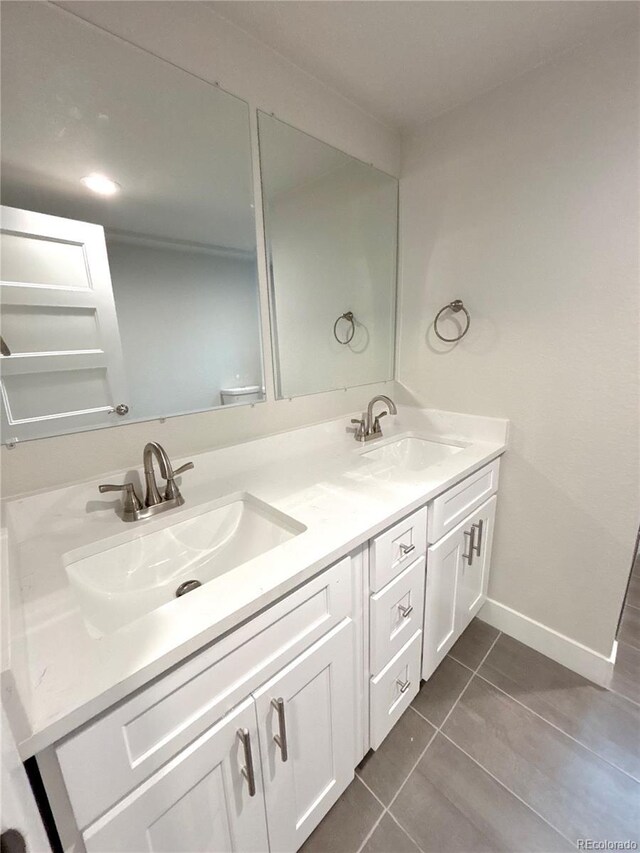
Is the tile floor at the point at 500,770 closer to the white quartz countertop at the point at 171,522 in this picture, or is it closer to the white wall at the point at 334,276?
the white quartz countertop at the point at 171,522

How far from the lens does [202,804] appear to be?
2.05 feet

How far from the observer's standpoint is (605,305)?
3.75 feet

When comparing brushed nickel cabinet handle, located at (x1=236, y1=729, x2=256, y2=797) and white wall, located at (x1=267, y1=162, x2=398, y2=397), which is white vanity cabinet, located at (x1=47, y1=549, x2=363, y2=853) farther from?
white wall, located at (x1=267, y1=162, x2=398, y2=397)

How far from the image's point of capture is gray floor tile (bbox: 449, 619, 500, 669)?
1.47 m

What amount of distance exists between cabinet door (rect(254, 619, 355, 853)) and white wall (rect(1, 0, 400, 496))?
2.29 ft

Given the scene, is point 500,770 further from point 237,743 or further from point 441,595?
point 237,743

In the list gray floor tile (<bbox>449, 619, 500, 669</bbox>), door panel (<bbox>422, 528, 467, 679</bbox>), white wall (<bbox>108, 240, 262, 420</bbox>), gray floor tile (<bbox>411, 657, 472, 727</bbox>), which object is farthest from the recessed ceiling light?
gray floor tile (<bbox>449, 619, 500, 669</bbox>)

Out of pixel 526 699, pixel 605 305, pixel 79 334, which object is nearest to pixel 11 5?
pixel 79 334

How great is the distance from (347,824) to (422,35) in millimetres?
2315

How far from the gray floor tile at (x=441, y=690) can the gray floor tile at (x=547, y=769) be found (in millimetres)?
33

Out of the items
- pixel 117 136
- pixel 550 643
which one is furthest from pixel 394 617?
pixel 117 136

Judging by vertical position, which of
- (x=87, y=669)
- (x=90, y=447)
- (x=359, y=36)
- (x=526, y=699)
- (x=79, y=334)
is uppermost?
(x=359, y=36)

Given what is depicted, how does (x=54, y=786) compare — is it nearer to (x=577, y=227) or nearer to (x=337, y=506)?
(x=337, y=506)

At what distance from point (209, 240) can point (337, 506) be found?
3.07ft
